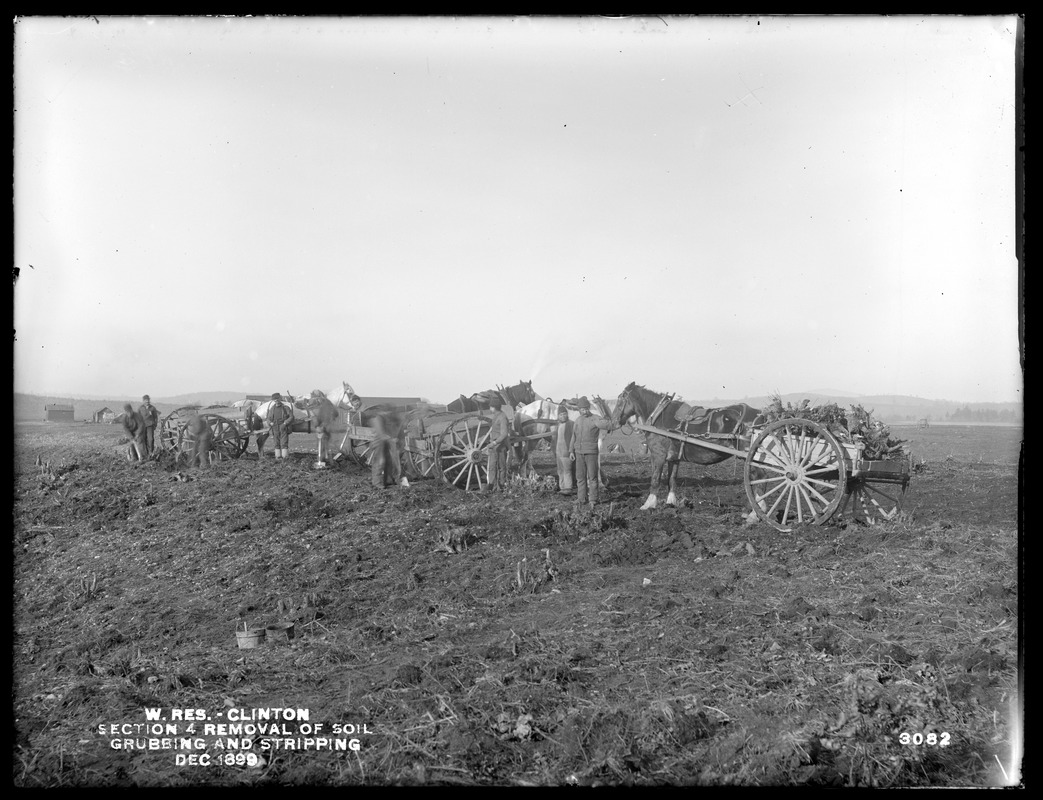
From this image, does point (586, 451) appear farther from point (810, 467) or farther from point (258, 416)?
point (258, 416)

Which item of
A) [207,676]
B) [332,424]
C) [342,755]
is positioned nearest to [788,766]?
[342,755]

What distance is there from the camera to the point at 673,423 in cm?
842

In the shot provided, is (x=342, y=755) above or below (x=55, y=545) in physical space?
below

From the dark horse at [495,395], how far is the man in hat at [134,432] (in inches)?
151

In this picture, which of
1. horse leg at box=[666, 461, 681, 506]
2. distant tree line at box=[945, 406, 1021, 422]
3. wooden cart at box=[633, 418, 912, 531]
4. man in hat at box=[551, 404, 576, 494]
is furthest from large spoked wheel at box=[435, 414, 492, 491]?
distant tree line at box=[945, 406, 1021, 422]

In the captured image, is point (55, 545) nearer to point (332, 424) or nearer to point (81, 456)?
point (81, 456)

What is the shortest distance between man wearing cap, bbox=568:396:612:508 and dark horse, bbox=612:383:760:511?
45 cm

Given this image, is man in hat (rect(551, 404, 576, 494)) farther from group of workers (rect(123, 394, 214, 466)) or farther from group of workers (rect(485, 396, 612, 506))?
group of workers (rect(123, 394, 214, 466))

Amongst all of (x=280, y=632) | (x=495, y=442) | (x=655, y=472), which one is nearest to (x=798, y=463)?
(x=655, y=472)

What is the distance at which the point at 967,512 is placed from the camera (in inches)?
279

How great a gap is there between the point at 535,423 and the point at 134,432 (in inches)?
216

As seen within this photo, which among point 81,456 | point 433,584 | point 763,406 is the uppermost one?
point 763,406

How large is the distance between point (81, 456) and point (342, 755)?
657 centimetres

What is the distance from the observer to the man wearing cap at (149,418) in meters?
7.06
